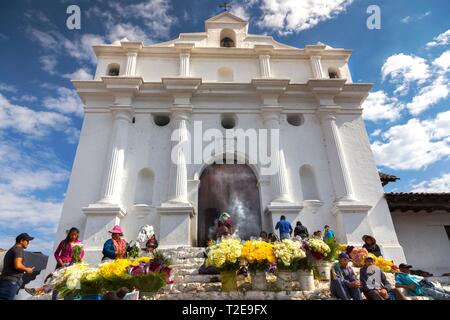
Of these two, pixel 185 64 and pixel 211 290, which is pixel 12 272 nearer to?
pixel 211 290

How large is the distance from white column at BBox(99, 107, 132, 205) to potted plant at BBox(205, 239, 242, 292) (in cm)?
764

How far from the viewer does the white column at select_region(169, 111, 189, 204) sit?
1252 cm

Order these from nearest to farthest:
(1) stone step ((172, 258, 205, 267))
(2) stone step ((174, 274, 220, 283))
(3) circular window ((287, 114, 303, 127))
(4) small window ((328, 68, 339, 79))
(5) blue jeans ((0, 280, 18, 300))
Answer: (5) blue jeans ((0, 280, 18, 300)), (2) stone step ((174, 274, 220, 283)), (1) stone step ((172, 258, 205, 267)), (3) circular window ((287, 114, 303, 127)), (4) small window ((328, 68, 339, 79))

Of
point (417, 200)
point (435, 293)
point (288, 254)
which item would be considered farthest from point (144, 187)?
point (417, 200)

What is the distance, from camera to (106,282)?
17.4 ft

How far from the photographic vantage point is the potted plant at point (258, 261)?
5974mm

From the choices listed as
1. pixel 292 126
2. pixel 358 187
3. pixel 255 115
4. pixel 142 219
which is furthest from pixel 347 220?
pixel 142 219

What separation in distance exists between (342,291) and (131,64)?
14.9 meters

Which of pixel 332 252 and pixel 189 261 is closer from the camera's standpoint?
Answer: pixel 332 252

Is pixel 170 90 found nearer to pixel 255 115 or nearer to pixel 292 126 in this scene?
pixel 255 115

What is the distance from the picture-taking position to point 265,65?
52.7ft

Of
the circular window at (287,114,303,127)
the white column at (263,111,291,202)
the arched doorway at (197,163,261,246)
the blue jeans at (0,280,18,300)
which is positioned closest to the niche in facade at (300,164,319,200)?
the white column at (263,111,291,202)

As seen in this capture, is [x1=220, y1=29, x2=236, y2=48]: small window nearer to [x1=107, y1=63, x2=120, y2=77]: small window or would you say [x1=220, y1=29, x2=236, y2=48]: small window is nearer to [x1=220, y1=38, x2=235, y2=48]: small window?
[x1=220, y1=38, x2=235, y2=48]: small window

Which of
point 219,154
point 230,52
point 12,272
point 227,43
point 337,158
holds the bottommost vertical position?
point 12,272
